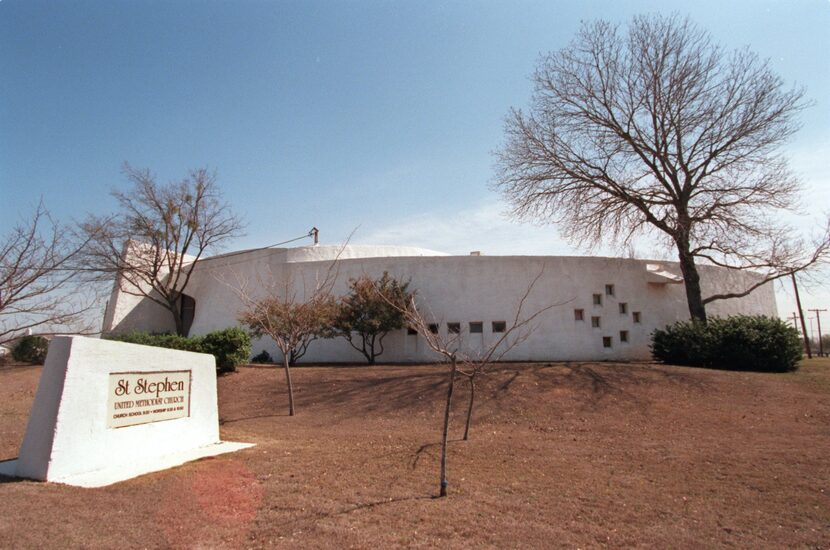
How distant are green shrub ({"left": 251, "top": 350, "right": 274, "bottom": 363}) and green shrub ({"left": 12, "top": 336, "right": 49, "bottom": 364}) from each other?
→ 7.73m

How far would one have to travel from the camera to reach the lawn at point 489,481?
15.3ft

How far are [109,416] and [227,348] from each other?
8608 mm

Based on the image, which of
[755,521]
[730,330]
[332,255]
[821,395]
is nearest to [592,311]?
[730,330]

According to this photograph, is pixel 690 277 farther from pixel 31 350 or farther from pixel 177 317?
pixel 31 350

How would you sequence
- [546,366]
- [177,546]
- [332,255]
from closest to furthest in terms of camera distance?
[177,546]
[546,366]
[332,255]

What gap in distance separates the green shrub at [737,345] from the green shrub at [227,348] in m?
14.3

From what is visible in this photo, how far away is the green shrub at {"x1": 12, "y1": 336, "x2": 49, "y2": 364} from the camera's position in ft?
63.1

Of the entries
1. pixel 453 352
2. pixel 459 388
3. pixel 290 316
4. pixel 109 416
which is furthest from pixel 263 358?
pixel 453 352

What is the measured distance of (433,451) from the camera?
789cm

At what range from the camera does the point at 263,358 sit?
20.2m

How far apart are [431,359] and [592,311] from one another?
668cm

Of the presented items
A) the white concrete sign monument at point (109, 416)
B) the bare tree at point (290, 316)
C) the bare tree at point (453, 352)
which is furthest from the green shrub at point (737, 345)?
the white concrete sign monument at point (109, 416)

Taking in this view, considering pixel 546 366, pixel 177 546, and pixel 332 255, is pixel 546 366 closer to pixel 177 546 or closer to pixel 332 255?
pixel 332 255

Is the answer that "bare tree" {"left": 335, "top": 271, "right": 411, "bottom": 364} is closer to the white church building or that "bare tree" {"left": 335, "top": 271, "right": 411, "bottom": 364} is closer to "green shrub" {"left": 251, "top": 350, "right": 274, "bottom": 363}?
the white church building
